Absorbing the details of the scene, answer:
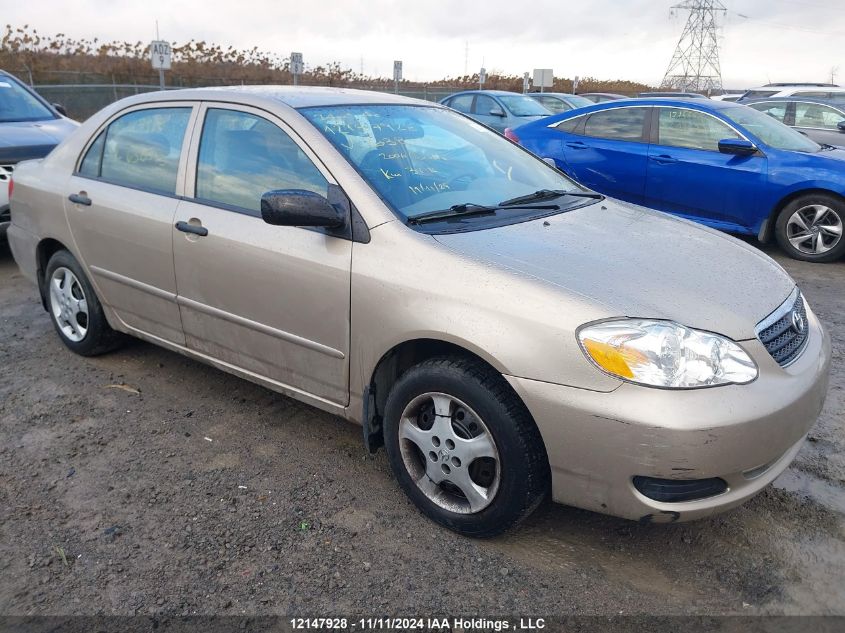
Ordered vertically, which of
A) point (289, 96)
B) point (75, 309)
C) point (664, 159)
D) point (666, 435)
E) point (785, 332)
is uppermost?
point (289, 96)

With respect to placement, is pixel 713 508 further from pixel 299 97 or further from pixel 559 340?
pixel 299 97

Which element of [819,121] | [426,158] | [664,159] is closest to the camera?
[426,158]

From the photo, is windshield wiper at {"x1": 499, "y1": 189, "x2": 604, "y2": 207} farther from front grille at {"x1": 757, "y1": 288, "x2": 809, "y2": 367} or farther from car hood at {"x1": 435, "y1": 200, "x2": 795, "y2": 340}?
front grille at {"x1": 757, "y1": 288, "x2": 809, "y2": 367}

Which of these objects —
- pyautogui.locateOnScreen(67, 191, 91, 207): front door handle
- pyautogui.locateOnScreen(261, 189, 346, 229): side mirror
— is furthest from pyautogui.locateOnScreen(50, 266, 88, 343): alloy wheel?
pyautogui.locateOnScreen(261, 189, 346, 229): side mirror

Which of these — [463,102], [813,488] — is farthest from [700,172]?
[463,102]

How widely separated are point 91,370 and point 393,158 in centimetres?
241

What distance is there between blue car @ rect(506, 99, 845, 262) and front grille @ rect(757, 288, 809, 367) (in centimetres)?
450

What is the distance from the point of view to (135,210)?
368 centimetres

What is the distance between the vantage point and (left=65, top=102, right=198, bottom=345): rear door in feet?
11.8

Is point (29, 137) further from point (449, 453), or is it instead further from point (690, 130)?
point (690, 130)

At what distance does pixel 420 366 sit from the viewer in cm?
268

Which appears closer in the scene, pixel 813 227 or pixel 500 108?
pixel 813 227

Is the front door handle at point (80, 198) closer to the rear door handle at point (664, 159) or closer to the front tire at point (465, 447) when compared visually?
the front tire at point (465, 447)

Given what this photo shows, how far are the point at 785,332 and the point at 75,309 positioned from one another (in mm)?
3867
